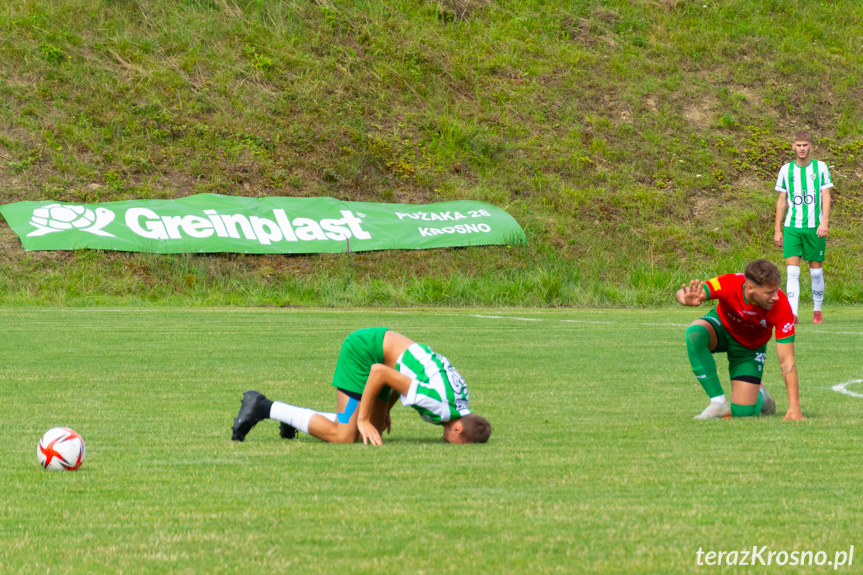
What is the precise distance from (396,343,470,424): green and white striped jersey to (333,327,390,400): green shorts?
297mm

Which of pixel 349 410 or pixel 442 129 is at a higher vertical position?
pixel 442 129

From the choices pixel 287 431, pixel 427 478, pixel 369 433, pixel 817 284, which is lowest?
pixel 817 284

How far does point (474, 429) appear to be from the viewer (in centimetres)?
673

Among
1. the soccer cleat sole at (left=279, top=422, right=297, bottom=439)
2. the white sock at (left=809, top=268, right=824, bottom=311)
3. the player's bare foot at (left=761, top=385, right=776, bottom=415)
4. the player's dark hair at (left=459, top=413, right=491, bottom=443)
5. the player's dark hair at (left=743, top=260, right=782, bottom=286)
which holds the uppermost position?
the player's dark hair at (left=743, top=260, right=782, bottom=286)

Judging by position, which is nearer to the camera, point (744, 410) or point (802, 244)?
point (744, 410)

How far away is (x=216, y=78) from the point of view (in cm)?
2994

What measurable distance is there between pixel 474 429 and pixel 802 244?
403 inches

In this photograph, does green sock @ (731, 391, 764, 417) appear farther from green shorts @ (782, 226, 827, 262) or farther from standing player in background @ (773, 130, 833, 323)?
green shorts @ (782, 226, 827, 262)

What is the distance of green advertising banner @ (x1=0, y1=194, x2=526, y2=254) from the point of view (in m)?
24.0

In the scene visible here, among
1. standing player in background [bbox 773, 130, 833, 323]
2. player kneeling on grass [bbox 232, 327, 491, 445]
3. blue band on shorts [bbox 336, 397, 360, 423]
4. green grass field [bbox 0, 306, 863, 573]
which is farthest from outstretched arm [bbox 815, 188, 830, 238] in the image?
blue band on shorts [bbox 336, 397, 360, 423]

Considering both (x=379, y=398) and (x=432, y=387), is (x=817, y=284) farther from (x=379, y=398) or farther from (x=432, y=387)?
(x=432, y=387)

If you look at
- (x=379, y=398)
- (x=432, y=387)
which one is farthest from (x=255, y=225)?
(x=432, y=387)

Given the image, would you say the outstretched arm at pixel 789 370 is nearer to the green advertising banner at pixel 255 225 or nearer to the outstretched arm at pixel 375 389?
the outstretched arm at pixel 375 389

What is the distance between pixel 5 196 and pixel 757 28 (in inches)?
934
